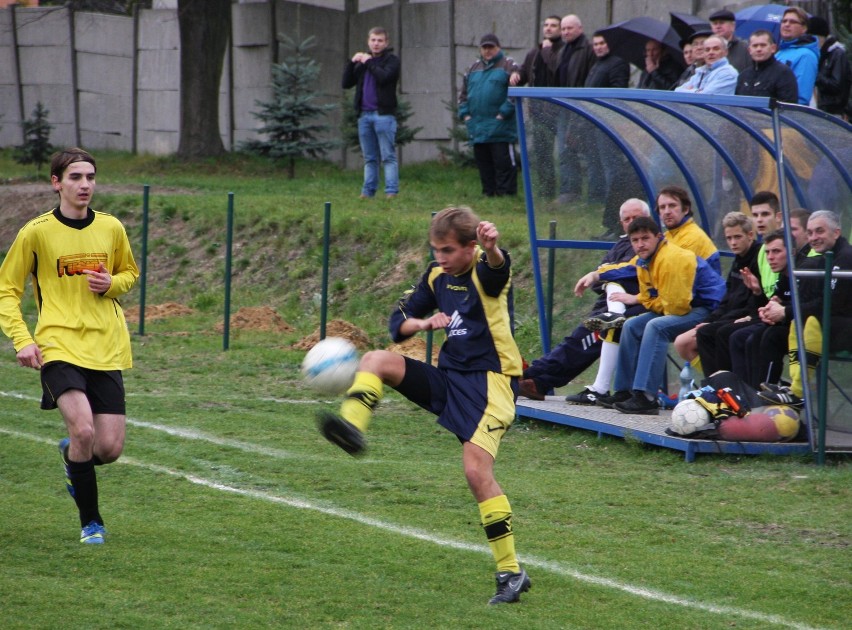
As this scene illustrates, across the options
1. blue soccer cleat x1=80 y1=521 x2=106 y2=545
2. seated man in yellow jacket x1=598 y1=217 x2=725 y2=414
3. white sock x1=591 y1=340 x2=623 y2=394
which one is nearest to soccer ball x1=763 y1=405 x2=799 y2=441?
seated man in yellow jacket x1=598 y1=217 x2=725 y2=414

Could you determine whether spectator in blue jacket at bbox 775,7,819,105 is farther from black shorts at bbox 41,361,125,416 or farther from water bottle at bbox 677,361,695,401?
black shorts at bbox 41,361,125,416

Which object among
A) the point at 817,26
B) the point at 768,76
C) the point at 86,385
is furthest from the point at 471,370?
the point at 817,26

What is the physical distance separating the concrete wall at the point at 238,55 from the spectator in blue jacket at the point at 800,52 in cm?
514

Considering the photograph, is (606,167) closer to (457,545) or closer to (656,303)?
(656,303)

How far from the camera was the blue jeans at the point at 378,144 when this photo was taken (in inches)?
654

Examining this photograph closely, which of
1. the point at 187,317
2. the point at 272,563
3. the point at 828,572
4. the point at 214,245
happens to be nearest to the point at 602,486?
the point at 828,572

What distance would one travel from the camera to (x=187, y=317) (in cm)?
1540

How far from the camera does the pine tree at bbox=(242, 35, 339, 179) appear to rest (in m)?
20.2

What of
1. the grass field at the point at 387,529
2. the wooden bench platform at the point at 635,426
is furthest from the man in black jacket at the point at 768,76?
the grass field at the point at 387,529

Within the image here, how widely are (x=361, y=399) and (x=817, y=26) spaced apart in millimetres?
8802

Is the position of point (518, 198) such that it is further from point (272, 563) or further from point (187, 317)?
point (272, 563)

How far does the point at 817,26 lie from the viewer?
12.4m

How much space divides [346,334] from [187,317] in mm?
2840

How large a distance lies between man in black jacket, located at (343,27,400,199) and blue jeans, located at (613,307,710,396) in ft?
25.2
